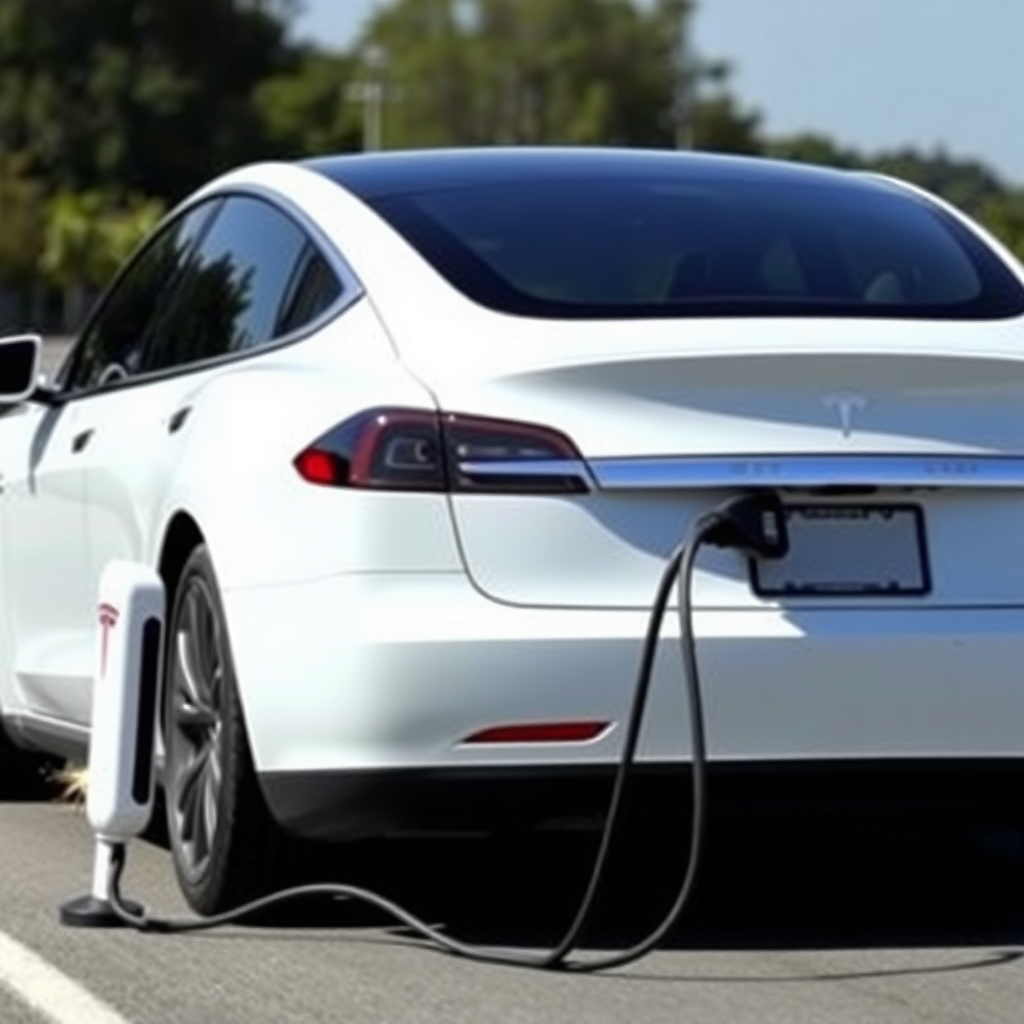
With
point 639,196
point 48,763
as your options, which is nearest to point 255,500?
point 639,196

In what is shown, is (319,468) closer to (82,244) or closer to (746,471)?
(746,471)

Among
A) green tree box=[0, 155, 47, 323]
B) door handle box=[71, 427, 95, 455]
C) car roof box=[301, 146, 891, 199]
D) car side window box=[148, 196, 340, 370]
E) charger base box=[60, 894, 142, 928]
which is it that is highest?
car roof box=[301, 146, 891, 199]

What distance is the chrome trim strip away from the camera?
680 cm

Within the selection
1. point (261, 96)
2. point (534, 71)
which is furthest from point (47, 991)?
point (534, 71)

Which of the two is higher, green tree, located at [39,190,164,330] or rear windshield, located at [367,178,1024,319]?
rear windshield, located at [367,178,1024,319]

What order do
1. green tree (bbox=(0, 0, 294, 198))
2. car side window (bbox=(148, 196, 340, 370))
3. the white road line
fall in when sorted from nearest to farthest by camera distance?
1. the white road line
2. car side window (bbox=(148, 196, 340, 370))
3. green tree (bbox=(0, 0, 294, 198))

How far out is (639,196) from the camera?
7812mm

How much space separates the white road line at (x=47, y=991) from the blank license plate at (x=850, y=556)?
1.49m

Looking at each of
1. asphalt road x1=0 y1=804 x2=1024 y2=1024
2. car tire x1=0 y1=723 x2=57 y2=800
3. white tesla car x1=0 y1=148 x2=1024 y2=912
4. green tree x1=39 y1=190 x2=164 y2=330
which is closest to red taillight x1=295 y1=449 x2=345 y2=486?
white tesla car x1=0 y1=148 x2=1024 y2=912

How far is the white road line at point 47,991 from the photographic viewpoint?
642 cm

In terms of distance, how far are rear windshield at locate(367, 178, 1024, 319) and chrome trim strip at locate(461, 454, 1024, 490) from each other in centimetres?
42

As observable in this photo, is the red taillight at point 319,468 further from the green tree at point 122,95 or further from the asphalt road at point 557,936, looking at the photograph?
the green tree at point 122,95

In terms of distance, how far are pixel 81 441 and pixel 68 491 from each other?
0.43 ft

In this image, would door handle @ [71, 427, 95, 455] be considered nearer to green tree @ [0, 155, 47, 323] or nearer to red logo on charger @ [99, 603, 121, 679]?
red logo on charger @ [99, 603, 121, 679]
